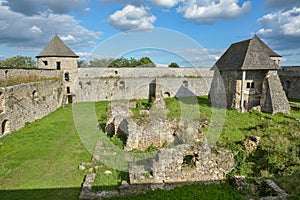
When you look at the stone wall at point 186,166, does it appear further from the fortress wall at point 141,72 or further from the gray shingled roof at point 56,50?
the fortress wall at point 141,72

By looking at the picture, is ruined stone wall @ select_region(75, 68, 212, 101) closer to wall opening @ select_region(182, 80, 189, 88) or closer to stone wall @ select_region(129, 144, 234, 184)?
wall opening @ select_region(182, 80, 189, 88)

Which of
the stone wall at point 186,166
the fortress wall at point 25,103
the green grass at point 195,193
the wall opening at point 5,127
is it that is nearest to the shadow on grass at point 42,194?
the green grass at point 195,193

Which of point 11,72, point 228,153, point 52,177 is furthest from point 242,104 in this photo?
point 11,72

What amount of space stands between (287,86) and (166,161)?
25.7 meters

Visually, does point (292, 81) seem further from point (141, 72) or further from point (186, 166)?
point (186, 166)

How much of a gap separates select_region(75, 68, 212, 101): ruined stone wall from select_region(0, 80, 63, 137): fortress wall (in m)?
3.96

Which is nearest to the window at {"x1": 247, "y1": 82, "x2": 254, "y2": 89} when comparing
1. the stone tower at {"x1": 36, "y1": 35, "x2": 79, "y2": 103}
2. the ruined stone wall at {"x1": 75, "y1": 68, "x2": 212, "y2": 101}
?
the ruined stone wall at {"x1": 75, "y1": 68, "x2": 212, "y2": 101}

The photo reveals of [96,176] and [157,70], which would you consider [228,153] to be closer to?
[96,176]

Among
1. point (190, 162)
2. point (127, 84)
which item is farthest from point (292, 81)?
point (190, 162)

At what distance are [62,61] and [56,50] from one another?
4.21 ft

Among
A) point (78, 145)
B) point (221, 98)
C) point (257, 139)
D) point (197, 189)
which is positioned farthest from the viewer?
point (221, 98)

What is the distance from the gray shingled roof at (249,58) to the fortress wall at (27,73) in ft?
53.8

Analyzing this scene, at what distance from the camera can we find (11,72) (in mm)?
16750

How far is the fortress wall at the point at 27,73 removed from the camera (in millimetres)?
16153
